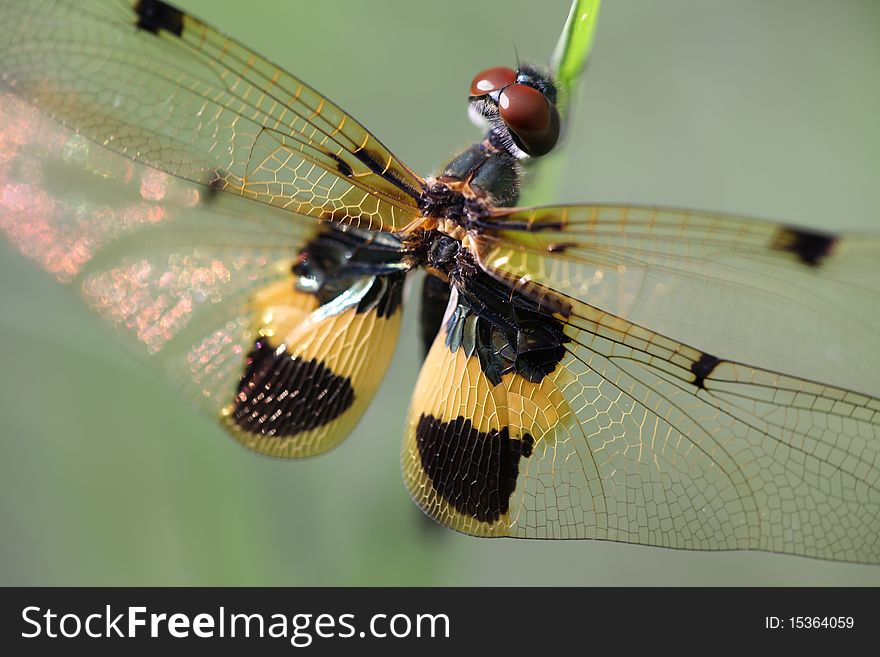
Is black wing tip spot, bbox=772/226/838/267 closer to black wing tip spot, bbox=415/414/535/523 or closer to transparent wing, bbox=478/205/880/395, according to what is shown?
transparent wing, bbox=478/205/880/395

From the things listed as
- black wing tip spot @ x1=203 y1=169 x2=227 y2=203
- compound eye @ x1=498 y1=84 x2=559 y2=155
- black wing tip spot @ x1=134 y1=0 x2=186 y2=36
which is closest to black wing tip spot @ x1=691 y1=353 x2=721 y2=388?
compound eye @ x1=498 y1=84 x2=559 y2=155

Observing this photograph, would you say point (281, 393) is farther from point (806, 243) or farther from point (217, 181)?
point (806, 243)

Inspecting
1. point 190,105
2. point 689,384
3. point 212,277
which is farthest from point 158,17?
point 689,384

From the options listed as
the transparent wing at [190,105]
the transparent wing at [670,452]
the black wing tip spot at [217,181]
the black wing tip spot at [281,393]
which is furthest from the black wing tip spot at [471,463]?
the black wing tip spot at [217,181]

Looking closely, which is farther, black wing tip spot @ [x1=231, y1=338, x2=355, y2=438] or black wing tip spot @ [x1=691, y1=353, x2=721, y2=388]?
black wing tip spot @ [x1=231, y1=338, x2=355, y2=438]

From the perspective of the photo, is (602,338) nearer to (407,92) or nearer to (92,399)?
(92,399)

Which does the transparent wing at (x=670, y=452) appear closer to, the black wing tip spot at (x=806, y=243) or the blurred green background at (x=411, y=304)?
the black wing tip spot at (x=806, y=243)
